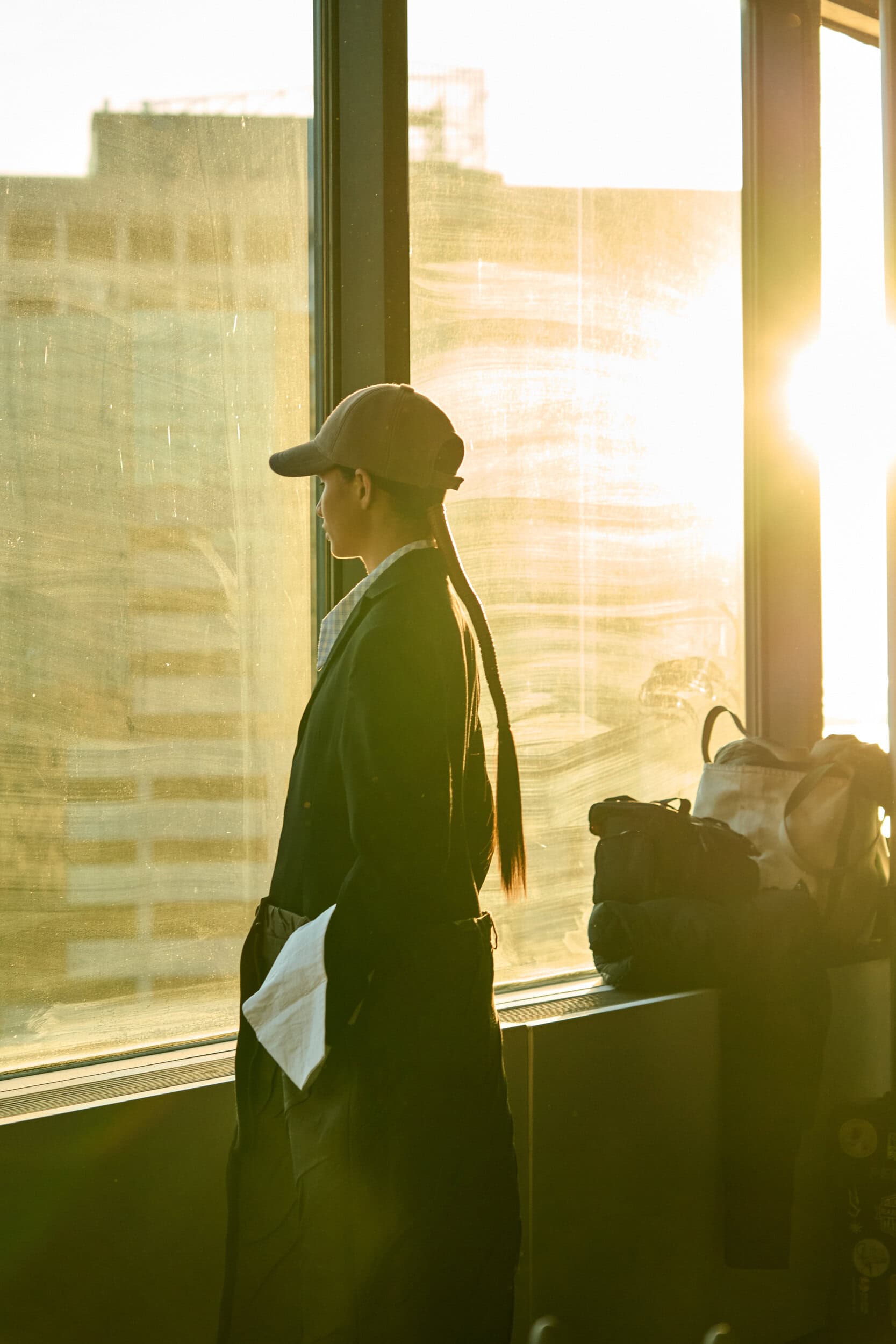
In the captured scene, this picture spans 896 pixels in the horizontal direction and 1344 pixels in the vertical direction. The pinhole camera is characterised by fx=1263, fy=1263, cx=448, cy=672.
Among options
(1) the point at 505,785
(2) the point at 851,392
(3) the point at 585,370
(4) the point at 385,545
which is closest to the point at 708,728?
(3) the point at 585,370

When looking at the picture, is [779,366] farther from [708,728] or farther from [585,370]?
[708,728]

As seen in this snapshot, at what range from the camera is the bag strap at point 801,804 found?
2.68 meters

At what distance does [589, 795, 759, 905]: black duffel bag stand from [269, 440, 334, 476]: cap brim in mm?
1226

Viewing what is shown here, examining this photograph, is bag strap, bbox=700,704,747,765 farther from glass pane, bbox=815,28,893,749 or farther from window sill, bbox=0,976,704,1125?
window sill, bbox=0,976,704,1125

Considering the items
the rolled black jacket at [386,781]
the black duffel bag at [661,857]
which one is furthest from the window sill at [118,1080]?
the rolled black jacket at [386,781]

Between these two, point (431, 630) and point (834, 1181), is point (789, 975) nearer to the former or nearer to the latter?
point (834, 1181)

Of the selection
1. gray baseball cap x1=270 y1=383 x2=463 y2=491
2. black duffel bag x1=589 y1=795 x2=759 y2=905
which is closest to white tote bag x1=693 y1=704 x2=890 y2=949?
black duffel bag x1=589 y1=795 x2=759 y2=905

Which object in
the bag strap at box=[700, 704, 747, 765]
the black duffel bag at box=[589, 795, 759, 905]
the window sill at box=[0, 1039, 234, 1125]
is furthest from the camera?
the bag strap at box=[700, 704, 747, 765]

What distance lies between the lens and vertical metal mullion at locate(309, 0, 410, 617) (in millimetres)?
2270

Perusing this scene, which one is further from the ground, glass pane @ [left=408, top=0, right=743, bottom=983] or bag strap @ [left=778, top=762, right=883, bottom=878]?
glass pane @ [left=408, top=0, right=743, bottom=983]

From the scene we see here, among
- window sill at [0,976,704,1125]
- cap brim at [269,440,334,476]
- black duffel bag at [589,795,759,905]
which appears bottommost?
window sill at [0,976,704,1125]

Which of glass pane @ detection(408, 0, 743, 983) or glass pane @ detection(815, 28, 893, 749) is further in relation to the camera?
glass pane @ detection(815, 28, 893, 749)

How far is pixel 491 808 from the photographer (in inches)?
63.8

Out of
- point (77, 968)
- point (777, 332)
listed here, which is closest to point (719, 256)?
point (777, 332)
